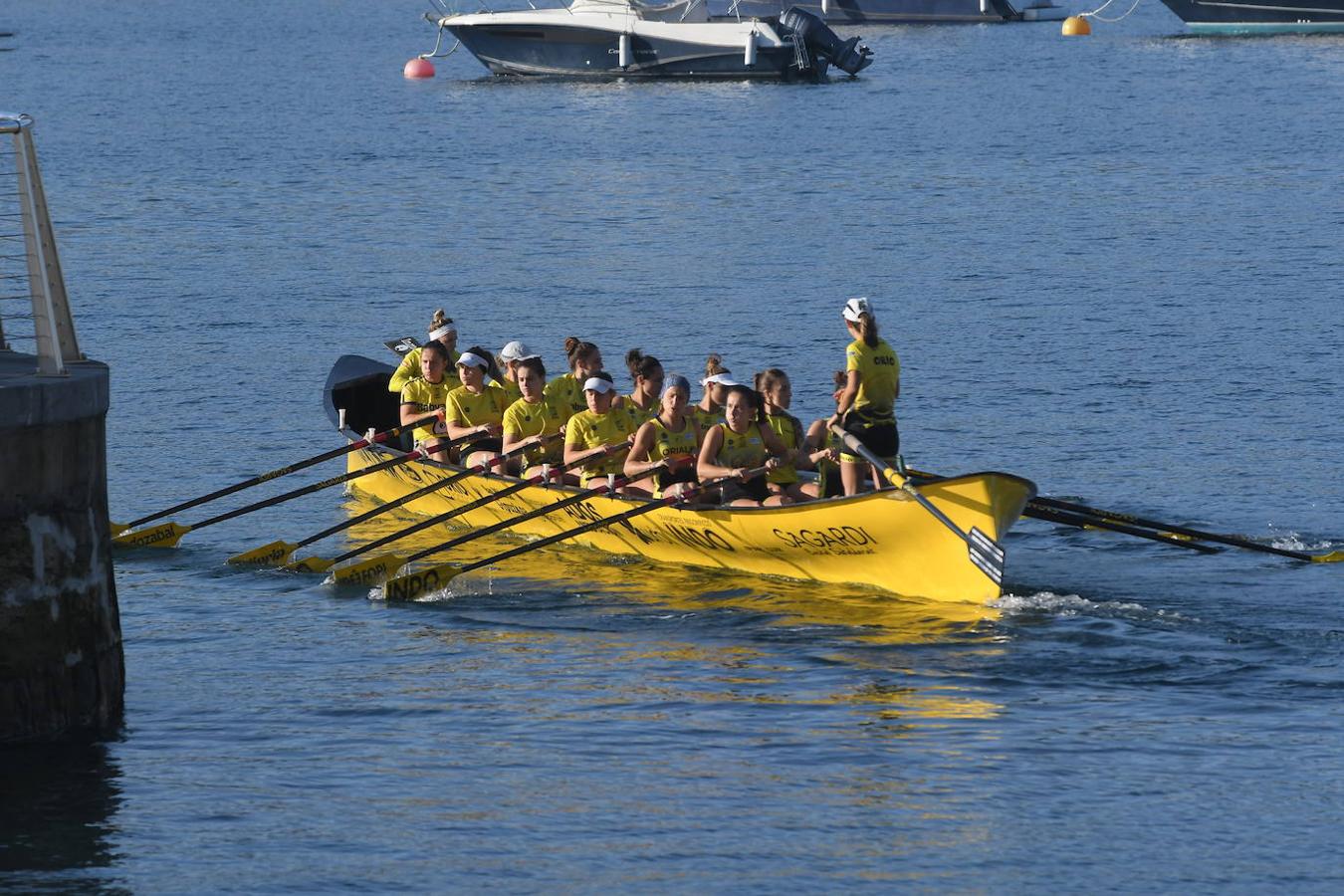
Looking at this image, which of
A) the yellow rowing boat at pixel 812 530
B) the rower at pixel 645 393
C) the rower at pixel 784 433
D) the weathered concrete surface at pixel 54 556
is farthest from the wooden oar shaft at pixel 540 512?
the weathered concrete surface at pixel 54 556

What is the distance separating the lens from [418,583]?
17891 millimetres

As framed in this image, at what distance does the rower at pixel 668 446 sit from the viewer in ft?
58.5

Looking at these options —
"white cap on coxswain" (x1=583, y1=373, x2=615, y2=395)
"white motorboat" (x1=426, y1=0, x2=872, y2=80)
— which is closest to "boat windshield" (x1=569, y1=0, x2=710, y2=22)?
"white motorboat" (x1=426, y1=0, x2=872, y2=80)

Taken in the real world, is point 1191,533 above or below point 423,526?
above

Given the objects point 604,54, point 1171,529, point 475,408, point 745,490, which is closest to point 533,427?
point 475,408

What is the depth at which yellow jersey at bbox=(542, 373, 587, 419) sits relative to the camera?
19.7 metres

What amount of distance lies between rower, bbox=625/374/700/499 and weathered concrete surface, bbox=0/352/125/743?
5527mm

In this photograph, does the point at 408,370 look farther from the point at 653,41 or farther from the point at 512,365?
the point at 653,41

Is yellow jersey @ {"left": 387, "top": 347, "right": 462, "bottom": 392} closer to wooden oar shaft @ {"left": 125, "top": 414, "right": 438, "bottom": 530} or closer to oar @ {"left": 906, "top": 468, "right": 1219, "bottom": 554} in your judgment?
wooden oar shaft @ {"left": 125, "top": 414, "right": 438, "bottom": 530}

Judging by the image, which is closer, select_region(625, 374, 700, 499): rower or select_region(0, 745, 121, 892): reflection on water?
select_region(0, 745, 121, 892): reflection on water

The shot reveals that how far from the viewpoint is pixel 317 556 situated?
19.4 metres

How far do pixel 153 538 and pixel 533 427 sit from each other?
378 centimetres

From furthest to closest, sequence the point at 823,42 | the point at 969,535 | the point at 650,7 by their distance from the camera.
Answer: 1. the point at 823,42
2. the point at 650,7
3. the point at 969,535

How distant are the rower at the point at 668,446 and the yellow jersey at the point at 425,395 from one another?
12.0ft
